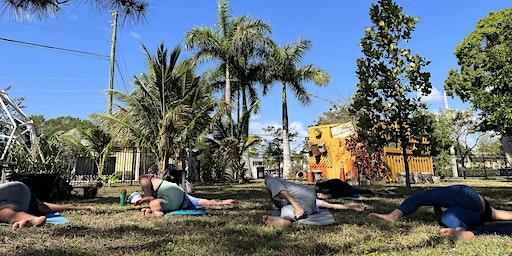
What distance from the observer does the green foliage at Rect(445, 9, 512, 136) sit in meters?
15.3

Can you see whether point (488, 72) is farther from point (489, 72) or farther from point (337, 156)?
point (337, 156)

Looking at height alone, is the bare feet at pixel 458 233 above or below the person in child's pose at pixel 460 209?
below

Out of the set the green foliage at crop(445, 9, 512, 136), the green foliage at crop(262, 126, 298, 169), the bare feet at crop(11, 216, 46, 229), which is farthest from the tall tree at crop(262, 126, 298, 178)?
the bare feet at crop(11, 216, 46, 229)

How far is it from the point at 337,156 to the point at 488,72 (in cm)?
742

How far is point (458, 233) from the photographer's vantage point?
3.99 meters

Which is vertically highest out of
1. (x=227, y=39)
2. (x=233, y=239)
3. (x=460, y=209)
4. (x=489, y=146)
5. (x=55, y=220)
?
(x=227, y=39)

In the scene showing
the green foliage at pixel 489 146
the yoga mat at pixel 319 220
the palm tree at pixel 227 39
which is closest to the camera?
the yoga mat at pixel 319 220

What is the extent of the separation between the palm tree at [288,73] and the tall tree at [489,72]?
21.8ft

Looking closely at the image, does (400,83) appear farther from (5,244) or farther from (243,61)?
(243,61)

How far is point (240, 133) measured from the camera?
19234 mm

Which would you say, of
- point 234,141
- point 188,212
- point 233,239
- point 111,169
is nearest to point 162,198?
point 188,212

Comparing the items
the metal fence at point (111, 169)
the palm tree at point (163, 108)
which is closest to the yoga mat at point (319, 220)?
the palm tree at point (163, 108)

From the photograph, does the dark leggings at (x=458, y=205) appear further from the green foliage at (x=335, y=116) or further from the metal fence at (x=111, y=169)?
the green foliage at (x=335, y=116)

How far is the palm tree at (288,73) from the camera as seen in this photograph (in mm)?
21375
